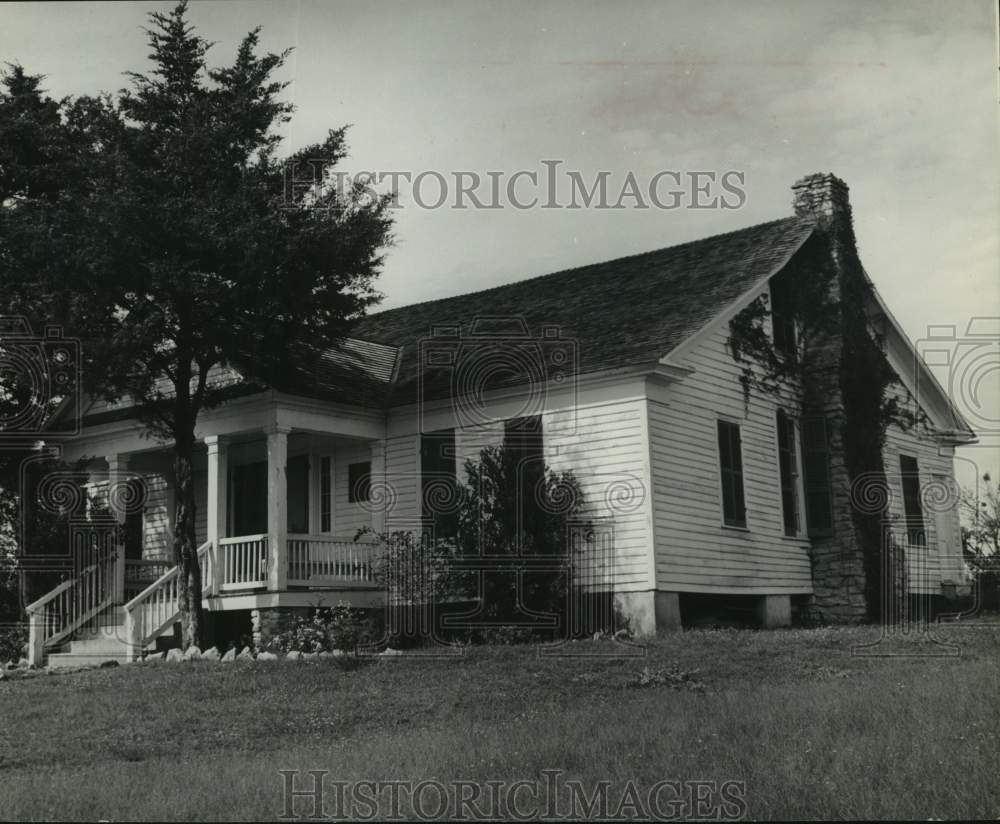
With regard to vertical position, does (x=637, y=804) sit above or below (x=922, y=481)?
below

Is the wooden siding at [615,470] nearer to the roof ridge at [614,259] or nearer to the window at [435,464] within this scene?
the window at [435,464]

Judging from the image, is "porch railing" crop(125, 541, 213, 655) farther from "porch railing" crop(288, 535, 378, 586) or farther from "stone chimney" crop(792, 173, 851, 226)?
"stone chimney" crop(792, 173, 851, 226)

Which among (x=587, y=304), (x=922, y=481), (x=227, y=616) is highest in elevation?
(x=587, y=304)

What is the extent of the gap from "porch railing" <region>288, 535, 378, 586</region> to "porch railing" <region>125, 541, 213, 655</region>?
54.5 inches

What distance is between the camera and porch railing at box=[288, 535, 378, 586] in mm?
20297

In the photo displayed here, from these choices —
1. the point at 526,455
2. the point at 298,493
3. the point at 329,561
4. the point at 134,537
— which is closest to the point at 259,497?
the point at 298,493

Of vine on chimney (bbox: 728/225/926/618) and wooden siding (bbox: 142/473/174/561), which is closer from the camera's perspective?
vine on chimney (bbox: 728/225/926/618)

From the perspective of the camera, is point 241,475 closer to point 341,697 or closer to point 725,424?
point 725,424

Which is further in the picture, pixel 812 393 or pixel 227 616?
pixel 812 393

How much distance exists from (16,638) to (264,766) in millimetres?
11173

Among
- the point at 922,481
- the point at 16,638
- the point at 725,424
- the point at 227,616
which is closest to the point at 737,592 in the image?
the point at 725,424

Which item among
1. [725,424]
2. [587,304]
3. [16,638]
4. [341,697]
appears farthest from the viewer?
[587,304]

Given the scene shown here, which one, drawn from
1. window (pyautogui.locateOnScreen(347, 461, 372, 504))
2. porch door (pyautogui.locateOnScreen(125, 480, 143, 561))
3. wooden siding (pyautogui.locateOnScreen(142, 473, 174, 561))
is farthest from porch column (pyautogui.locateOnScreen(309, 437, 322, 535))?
porch door (pyautogui.locateOnScreen(125, 480, 143, 561))

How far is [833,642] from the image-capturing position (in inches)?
692
